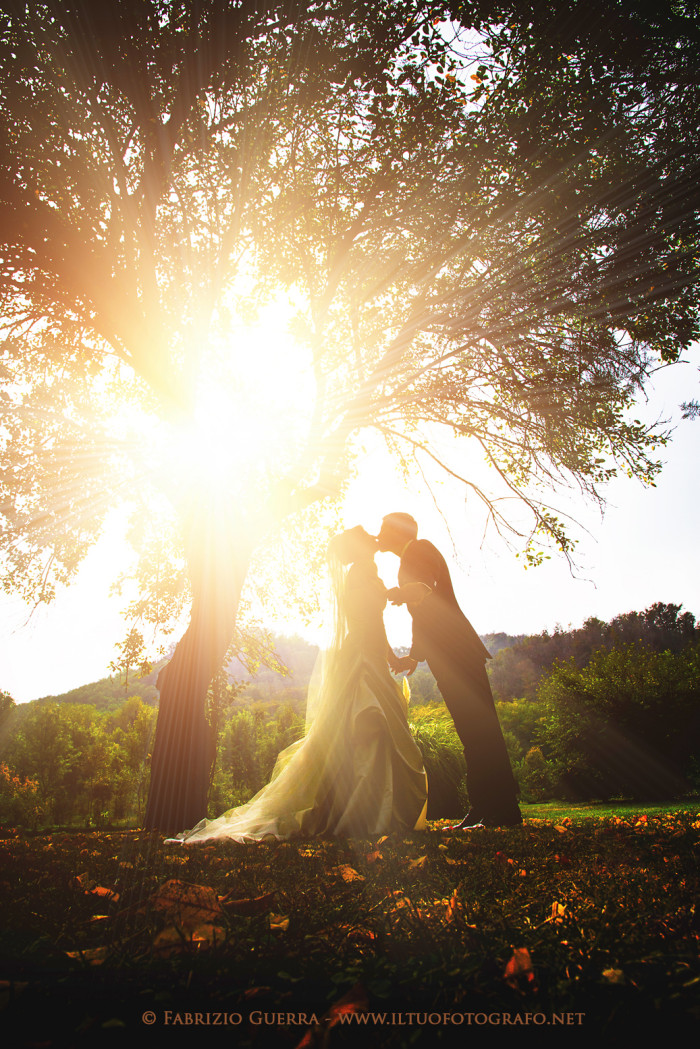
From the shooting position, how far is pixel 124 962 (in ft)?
5.95

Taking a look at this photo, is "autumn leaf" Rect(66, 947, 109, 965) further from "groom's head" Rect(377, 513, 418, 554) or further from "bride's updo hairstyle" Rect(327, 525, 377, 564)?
"groom's head" Rect(377, 513, 418, 554)

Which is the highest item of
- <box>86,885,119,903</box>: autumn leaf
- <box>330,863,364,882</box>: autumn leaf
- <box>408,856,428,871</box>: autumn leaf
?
<box>86,885,119,903</box>: autumn leaf

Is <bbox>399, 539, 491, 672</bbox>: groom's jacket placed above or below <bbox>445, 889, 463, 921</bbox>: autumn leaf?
above

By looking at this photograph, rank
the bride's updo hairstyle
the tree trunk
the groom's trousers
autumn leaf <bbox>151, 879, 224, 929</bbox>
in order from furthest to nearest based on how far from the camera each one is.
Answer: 1. the tree trunk
2. the bride's updo hairstyle
3. the groom's trousers
4. autumn leaf <bbox>151, 879, 224, 929</bbox>

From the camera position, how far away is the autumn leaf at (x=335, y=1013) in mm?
1415

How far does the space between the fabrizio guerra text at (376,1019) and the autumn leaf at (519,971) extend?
132 millimetres

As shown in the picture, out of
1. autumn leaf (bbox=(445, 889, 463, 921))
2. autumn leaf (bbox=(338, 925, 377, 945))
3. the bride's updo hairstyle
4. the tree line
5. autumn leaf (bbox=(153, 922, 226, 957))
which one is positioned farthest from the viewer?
the tree line

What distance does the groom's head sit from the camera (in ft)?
23.4

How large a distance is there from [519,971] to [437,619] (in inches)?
185

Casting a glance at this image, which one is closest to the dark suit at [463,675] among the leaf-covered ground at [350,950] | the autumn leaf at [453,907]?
the leaf-covered ground at [350,950]

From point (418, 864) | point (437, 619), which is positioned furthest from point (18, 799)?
point (418, 864)

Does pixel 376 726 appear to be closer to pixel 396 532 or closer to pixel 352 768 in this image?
pixel 352 768

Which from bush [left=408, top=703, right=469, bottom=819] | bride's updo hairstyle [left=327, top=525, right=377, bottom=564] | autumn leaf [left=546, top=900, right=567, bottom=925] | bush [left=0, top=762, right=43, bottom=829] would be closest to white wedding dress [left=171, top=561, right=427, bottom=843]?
bride's updo hairstyle [left=327, top=525, right=377, bottom=564]

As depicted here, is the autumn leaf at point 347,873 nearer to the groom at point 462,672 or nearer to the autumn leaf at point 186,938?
the autumn leaf at point 186,938
